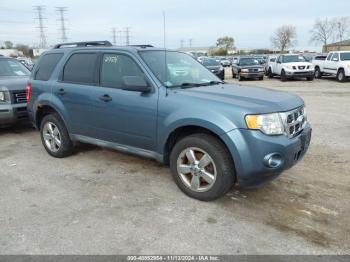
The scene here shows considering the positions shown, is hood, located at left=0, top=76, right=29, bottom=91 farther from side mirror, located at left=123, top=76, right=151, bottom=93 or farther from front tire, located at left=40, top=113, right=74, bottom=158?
side mirror, located at left=123, top=76, right=151, bottom=93

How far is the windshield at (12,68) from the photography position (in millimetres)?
8469

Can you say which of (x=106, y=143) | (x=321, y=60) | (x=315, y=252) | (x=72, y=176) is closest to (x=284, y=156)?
(x=315, y=252)

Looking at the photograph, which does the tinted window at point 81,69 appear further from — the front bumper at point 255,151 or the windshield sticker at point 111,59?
the front bumper at point 255,151

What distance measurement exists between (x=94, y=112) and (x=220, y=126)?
2.11 m

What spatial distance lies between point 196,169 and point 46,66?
3493mm

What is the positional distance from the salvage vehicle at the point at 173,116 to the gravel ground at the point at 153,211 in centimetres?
37

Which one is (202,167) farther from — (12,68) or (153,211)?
(12,68)

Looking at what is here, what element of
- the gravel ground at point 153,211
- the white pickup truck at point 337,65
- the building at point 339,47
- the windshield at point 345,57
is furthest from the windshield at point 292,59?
the building at point 339,47

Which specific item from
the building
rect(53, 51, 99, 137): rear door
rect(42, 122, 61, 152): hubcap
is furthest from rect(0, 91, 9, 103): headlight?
the building

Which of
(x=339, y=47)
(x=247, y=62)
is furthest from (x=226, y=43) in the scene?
(x=247, y=62)

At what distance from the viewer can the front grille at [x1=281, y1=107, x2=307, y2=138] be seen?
381 centimetres

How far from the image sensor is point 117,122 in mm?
4738

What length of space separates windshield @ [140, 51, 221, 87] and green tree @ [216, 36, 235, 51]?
10264 centimetres

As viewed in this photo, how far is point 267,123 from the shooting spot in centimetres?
366
